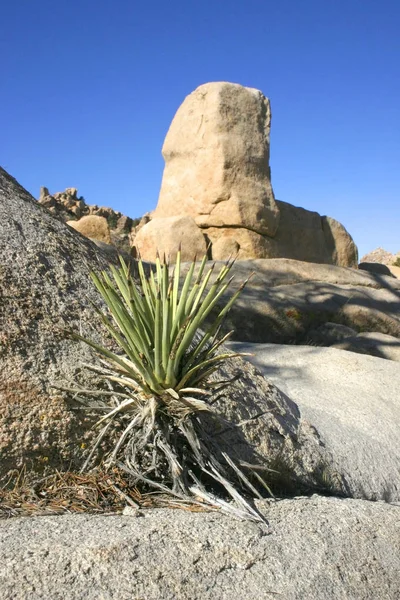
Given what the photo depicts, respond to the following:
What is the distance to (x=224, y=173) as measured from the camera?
17625 millimetres

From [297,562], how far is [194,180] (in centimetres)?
1545

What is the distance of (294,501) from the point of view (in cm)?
406

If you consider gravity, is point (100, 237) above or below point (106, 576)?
above

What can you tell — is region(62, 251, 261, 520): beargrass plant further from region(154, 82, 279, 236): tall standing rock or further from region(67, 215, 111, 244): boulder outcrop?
region(154, 82, 279, 236): tall standing rock

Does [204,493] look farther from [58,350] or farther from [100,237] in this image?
[100,237]

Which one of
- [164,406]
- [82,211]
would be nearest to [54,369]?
[164,406]

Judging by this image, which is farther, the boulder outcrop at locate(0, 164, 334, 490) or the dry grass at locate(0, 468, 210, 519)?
the boulder outcrop at locate(0, 164, 334, 490)

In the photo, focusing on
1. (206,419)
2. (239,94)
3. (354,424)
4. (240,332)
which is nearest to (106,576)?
(206,419)

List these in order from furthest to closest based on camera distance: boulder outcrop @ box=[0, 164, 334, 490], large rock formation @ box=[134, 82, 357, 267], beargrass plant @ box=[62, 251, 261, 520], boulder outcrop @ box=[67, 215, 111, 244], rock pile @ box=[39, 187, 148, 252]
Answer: rock pile @ box=[39, 187, 148, 252] < large rock formation @ box=[134, 82, 357, 267] < boulder outcrop @ box=[67, 215, 111, 244] < boulder outcrop @ box=[0, 164, 334, 490] < beargrass plant @ box=[62, 251, 261, 520]

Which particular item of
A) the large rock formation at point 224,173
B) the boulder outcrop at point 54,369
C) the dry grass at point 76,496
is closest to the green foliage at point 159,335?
the boulder outcrop at point 54,369

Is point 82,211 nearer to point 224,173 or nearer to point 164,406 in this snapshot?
point 224,173

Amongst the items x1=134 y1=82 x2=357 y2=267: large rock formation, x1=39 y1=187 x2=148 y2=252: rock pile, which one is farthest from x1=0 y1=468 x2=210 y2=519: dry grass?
x1=39 y1=187 x2=148 y2=252: rock pile

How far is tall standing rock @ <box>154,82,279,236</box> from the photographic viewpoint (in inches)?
694

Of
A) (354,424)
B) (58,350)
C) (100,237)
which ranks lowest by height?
(354,424)
